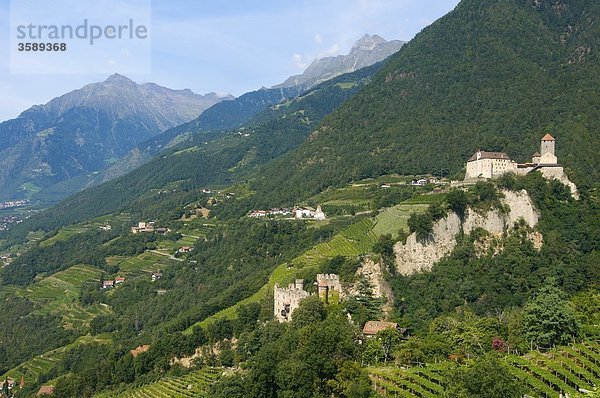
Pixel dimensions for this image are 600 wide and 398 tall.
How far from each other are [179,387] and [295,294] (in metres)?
12.4

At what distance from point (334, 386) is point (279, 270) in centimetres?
3600

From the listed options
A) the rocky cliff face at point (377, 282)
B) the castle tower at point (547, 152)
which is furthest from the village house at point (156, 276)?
the castle tower at point (547, 152)

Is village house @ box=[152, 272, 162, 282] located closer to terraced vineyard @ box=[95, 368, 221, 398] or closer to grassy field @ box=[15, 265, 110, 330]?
grassy field @ box=[15, 265, 110, 330]

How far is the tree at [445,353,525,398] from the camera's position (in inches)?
1120

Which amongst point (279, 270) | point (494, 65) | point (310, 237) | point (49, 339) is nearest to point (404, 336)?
point (279, 270)

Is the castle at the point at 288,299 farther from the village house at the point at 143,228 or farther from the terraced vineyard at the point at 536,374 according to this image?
the village house at the point at 143,228

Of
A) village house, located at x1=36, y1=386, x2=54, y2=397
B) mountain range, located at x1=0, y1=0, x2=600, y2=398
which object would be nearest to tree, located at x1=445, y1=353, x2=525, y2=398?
mountain range, located at x1=0, y1=0, x2=600, y2=398

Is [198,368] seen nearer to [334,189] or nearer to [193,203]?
[334,189]

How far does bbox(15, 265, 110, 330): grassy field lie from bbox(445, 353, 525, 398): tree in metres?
73.4

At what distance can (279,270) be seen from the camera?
230 ft

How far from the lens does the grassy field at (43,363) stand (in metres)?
76.9

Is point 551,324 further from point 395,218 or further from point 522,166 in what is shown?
point 522,166

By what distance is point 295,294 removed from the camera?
53.0m

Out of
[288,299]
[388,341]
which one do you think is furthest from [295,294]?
[388,341]
